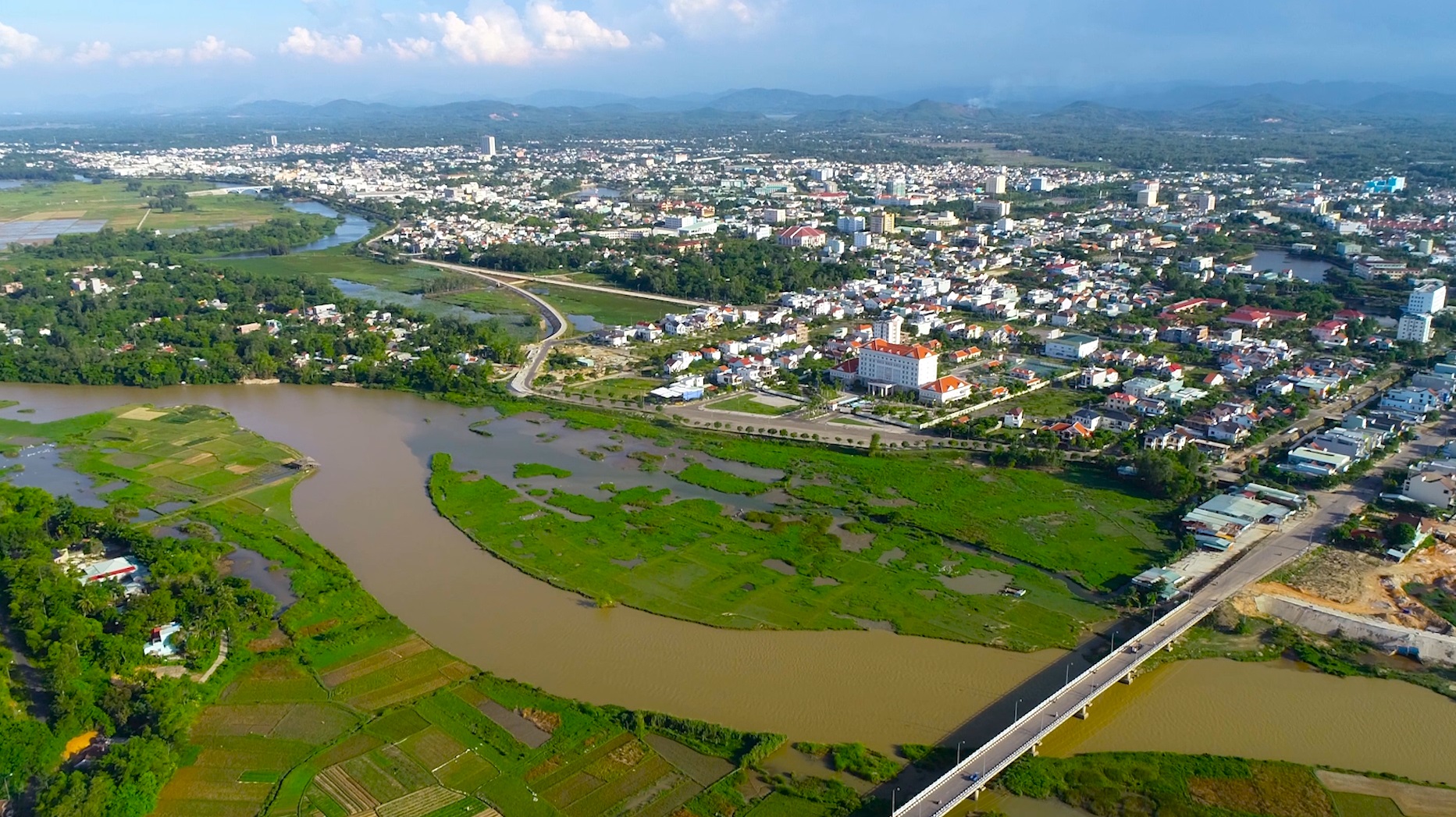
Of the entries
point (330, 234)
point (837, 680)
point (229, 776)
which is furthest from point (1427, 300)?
point (330, 234)

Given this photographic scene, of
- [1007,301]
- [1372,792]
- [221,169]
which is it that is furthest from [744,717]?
[221,169]

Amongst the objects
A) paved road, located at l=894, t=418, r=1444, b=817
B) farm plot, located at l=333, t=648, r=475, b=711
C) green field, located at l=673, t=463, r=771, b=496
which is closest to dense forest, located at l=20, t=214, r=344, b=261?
green field, located at l=673, t=463, r=771, b=496

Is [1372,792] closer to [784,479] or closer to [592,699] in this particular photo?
[592,699]

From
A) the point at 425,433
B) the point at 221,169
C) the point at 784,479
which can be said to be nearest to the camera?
the point at 784,479

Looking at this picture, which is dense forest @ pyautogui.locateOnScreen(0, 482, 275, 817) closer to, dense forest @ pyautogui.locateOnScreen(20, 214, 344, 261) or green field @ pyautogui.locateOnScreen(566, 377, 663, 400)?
green field @ pyautogui.locateOnScreen(566, 377, 663, 400)

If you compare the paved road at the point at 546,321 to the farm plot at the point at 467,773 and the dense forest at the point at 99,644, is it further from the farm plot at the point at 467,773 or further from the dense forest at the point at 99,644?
the farm plot at the point at 467,773

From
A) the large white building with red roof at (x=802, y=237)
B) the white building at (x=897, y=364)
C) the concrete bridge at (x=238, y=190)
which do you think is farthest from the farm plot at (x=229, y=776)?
the concrete bridge at (x=238, y=190)
